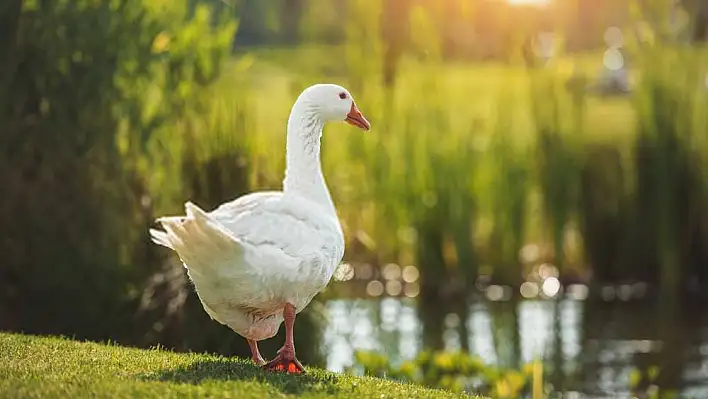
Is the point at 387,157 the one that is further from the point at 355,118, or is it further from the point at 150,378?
the point at 150,378

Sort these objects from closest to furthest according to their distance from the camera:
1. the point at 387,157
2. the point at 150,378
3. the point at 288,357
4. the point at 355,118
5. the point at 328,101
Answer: the point at 150,378 → the point at 288,357 → the point at 328,101 → the point at 355,118 → the point at 387,157

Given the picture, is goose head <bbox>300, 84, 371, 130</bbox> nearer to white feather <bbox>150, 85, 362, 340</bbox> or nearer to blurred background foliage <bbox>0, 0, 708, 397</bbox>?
white feather <bbox>150, 85, 362, 340</bbox>

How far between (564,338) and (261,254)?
25.2 ft

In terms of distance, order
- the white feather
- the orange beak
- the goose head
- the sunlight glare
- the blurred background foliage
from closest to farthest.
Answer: the white feather, the goose head, the orange beak, the blurred background foliage, the sunlight glare

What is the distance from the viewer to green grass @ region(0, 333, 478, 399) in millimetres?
6410

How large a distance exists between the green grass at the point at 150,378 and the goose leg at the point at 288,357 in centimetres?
9

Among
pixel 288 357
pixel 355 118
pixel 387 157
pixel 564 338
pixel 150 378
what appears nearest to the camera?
pixel 150 378

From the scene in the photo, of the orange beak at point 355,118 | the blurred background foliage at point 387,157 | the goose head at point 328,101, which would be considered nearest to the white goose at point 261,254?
the goose head at point 328,101

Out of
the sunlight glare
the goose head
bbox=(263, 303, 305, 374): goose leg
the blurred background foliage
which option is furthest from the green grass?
the sunlight glare

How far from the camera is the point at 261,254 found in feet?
22.7

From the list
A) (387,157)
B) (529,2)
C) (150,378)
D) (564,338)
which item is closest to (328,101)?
(150,378)

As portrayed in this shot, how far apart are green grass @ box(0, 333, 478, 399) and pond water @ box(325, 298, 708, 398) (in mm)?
3677

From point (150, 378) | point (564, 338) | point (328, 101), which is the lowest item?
point (564, 338)

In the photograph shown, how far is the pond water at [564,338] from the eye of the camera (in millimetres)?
12398
